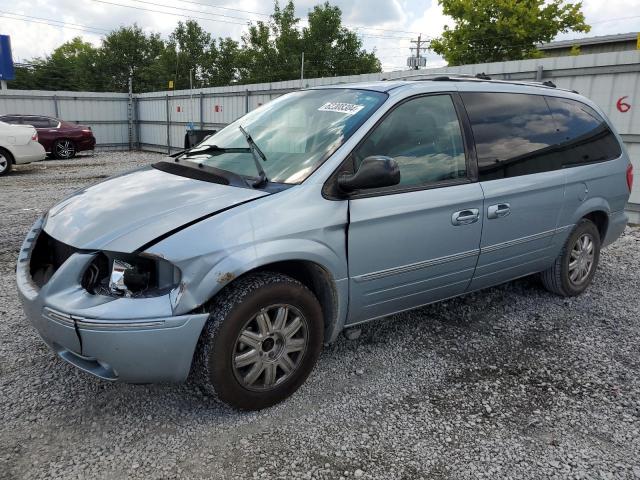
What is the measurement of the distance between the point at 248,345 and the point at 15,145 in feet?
41.3

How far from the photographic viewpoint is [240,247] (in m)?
2.49

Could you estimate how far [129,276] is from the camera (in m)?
2.39

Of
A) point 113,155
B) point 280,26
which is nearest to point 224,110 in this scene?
point 113,155

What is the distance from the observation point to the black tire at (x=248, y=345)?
8.20 feet

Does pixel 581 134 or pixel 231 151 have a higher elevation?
pixel 581 134

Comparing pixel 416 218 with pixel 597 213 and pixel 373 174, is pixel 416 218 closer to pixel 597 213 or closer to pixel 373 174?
pixel 373 174

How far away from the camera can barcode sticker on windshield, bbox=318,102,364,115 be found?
3.17 metres

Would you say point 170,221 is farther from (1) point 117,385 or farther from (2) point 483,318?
(2) point 483,318

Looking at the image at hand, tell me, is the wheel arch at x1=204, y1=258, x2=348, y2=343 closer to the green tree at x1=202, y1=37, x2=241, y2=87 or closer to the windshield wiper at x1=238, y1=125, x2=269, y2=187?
the windshield wiper at x1=238, y1=125, x2=269, y2=187

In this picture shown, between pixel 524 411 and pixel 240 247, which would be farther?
pixel 524 411

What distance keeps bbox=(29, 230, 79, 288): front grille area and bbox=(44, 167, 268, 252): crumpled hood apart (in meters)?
0.07

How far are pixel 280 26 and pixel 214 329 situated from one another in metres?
57.7

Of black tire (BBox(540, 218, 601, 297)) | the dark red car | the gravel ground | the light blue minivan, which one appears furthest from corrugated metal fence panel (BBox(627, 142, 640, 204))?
the dark red car

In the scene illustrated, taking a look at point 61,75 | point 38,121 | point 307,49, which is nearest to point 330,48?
point 307,49
